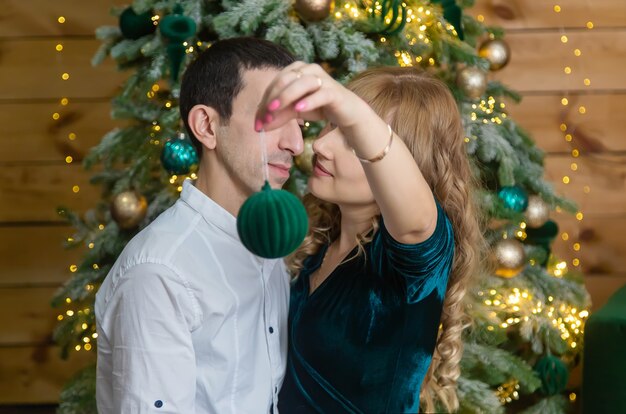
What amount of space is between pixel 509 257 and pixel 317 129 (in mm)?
645

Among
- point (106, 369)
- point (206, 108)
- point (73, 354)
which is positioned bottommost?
point (73, 354)

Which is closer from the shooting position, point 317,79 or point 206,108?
point 317,79

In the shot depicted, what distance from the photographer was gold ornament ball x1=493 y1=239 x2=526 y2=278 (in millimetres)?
2424

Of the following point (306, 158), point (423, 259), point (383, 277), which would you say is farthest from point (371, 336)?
point (306, 158)

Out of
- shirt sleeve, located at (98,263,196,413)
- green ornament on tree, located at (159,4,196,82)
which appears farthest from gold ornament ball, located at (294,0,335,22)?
shirt sleeve, located at (98,263,196,413)

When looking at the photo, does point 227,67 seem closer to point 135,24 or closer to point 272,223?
point 272,223

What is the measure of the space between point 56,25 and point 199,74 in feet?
6.40

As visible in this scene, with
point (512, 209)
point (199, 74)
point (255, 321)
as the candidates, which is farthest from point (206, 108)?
point (512, 209)

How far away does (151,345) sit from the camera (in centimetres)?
129

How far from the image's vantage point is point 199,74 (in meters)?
1.59

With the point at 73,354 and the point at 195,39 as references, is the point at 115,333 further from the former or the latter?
the point at 73,354

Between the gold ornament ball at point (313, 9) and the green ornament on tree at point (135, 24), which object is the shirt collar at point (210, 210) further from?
the green ornament on tree at point (135, 24)

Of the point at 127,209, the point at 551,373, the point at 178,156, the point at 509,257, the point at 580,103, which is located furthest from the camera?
the point at 580,103

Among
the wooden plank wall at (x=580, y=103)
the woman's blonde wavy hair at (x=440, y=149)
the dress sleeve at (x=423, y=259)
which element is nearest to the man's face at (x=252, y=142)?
the woman's blonde wavy hair at (x=440, y=149)
